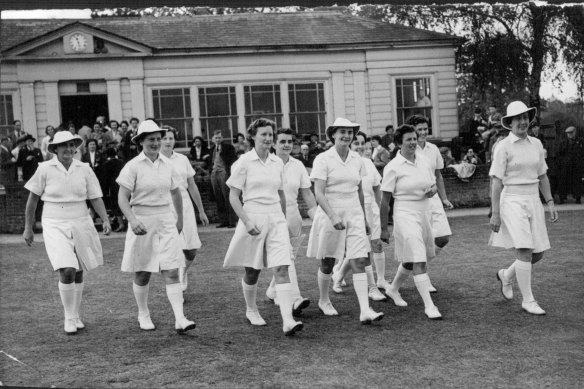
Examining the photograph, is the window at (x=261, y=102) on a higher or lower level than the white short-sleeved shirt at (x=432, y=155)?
higher

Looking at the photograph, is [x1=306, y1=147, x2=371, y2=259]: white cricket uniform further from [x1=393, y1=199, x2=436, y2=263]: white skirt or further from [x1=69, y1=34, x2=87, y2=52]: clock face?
[x1=69, y1=34, x2=87, y2=52]: clock face

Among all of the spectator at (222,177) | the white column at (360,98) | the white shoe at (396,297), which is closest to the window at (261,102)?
the white column at (360,98)

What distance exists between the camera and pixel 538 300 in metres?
7.90

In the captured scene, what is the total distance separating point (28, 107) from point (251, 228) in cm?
1355

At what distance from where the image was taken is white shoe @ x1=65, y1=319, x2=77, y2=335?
Answer: 710 cm

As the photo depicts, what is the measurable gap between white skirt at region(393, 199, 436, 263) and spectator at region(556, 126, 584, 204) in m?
3.36

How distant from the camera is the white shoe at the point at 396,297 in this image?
795cm

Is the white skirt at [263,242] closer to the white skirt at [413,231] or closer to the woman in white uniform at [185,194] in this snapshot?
the white skirt at [413,231]

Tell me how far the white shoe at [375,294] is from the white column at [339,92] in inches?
315

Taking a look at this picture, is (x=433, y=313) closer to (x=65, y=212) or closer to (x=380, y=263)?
(x=380, y=263)

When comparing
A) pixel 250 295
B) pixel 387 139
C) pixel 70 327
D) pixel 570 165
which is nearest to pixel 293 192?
pixel 250 295

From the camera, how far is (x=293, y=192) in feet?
27.8

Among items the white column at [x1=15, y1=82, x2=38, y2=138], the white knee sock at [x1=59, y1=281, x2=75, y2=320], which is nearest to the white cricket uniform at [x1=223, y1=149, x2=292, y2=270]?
the white knee sock at [x1=59, y1=281, x2=75, y2=320]

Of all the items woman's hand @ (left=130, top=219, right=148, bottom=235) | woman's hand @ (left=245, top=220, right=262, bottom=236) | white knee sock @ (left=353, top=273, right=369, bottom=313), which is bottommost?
white knee sock @ (left=353, top=273, right=369, bottom=313)
